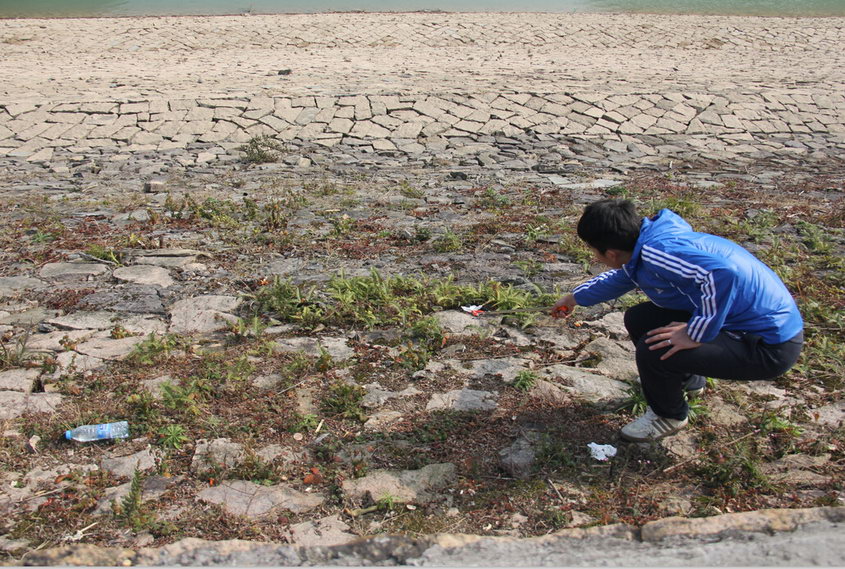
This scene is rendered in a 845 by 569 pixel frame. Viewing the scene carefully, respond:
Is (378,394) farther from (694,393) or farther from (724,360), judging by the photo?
(724,360)

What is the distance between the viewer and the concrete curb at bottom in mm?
2209

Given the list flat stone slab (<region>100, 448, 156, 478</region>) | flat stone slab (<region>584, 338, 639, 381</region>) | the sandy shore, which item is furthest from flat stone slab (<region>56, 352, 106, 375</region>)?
the sandy shore

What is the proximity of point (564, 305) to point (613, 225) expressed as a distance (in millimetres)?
683

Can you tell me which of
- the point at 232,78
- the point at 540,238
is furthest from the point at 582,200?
the point at 232,78

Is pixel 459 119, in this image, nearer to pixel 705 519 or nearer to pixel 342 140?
pixel 342 140

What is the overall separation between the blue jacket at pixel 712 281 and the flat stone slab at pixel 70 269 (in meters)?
3.94

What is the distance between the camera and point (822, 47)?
51.4 feet

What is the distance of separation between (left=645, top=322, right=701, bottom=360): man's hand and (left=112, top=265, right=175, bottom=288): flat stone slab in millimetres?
3438

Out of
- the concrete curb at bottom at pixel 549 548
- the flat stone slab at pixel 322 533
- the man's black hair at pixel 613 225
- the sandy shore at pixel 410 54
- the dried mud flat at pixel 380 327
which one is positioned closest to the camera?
the concrete curb at bottom at pixel 549 548

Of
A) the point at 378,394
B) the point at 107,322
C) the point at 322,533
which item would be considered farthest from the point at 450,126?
the point at 322,533

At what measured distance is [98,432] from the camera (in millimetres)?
3123

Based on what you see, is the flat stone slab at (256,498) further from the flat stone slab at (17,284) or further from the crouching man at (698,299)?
the flat stone slab at (17,284)

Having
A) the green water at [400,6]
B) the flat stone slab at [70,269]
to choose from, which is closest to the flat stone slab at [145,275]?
the flat stone slab at [70,269]

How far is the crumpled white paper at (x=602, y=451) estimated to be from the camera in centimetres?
301
